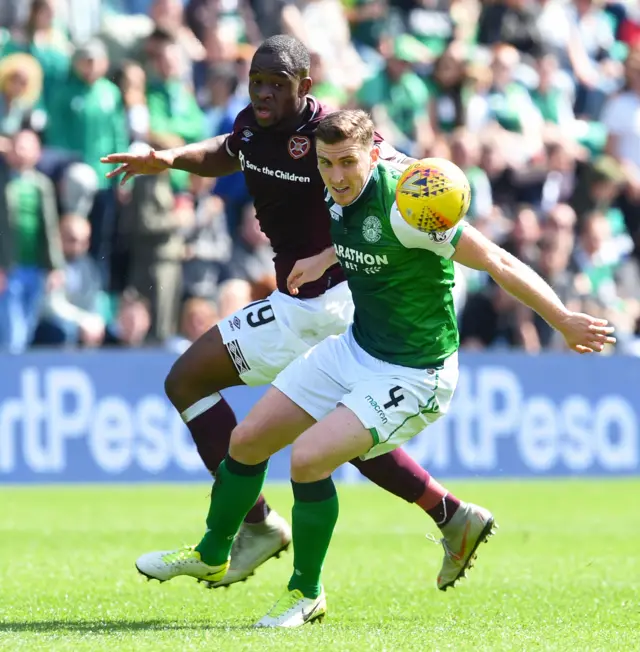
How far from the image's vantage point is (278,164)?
7430 mm

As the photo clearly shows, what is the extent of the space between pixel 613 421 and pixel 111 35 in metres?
6.74

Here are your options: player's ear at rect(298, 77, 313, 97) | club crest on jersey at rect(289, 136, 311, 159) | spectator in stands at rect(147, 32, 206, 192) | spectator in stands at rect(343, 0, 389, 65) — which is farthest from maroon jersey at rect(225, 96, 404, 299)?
spectator in stands at rect(343, 0, 389, 65)

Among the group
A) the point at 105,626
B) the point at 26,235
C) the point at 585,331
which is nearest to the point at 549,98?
the point at 26,235

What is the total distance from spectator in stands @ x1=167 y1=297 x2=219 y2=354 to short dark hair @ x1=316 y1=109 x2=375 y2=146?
23.4 ft

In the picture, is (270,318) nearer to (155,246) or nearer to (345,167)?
(345,167)

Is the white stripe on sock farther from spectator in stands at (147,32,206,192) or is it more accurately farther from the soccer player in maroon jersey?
spectator in stands at (147,32,206,192)

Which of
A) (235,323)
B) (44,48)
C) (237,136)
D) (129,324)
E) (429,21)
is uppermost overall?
(429,21)

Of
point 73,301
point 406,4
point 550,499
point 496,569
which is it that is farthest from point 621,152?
point 496,569

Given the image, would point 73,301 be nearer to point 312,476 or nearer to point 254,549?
point 254,549

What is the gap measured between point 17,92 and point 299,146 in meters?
7.34

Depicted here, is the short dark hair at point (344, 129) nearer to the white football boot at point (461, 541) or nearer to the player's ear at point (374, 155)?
the player's ear at point (374, 155)

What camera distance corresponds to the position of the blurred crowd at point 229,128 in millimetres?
13836

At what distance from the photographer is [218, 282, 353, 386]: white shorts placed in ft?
24.8

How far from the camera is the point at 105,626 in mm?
6586
